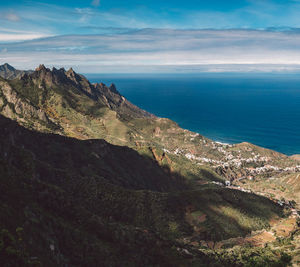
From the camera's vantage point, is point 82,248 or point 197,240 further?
point 197,240

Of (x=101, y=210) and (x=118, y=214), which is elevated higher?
(x=101, y=210)

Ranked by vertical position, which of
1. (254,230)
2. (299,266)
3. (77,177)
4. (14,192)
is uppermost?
(14,192)


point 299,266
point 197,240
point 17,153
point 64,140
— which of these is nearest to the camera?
point 299,266

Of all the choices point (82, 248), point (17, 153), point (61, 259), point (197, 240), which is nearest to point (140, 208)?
point (197, 240)

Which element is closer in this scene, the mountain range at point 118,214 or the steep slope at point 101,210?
the steep slope at point 101,210

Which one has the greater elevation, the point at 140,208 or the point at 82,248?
the point at 82,248

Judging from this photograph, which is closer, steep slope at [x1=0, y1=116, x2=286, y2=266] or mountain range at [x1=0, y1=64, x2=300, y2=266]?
steep slope at [x1=0, y1=116, x2=286, y2=266]

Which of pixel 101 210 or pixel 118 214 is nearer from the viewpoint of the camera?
pixel 101 210

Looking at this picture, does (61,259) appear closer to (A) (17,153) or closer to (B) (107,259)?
(B) (107,259)
